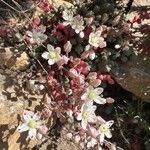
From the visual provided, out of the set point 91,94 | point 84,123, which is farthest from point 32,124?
point 91,94

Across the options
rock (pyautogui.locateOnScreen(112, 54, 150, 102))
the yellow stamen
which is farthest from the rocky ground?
the yellow stamen

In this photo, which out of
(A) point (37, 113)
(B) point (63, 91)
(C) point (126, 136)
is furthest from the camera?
(C) point (126, 136)

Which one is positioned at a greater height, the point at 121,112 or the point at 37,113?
the point at 37,113

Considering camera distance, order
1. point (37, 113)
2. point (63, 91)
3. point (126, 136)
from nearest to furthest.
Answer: point (37, 113)
point (63, 91)
point (126, 136)

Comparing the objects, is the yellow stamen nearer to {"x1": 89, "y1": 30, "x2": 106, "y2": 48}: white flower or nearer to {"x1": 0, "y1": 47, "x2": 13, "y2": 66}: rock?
{"x1": 0, "y1": 47, "x2": 13, "y2": 66}: rock

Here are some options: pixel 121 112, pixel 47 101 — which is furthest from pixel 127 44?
pixel 47 101

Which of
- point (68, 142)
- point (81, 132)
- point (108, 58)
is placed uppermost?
point (108, 58)

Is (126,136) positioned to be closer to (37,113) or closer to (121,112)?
(121,112)
